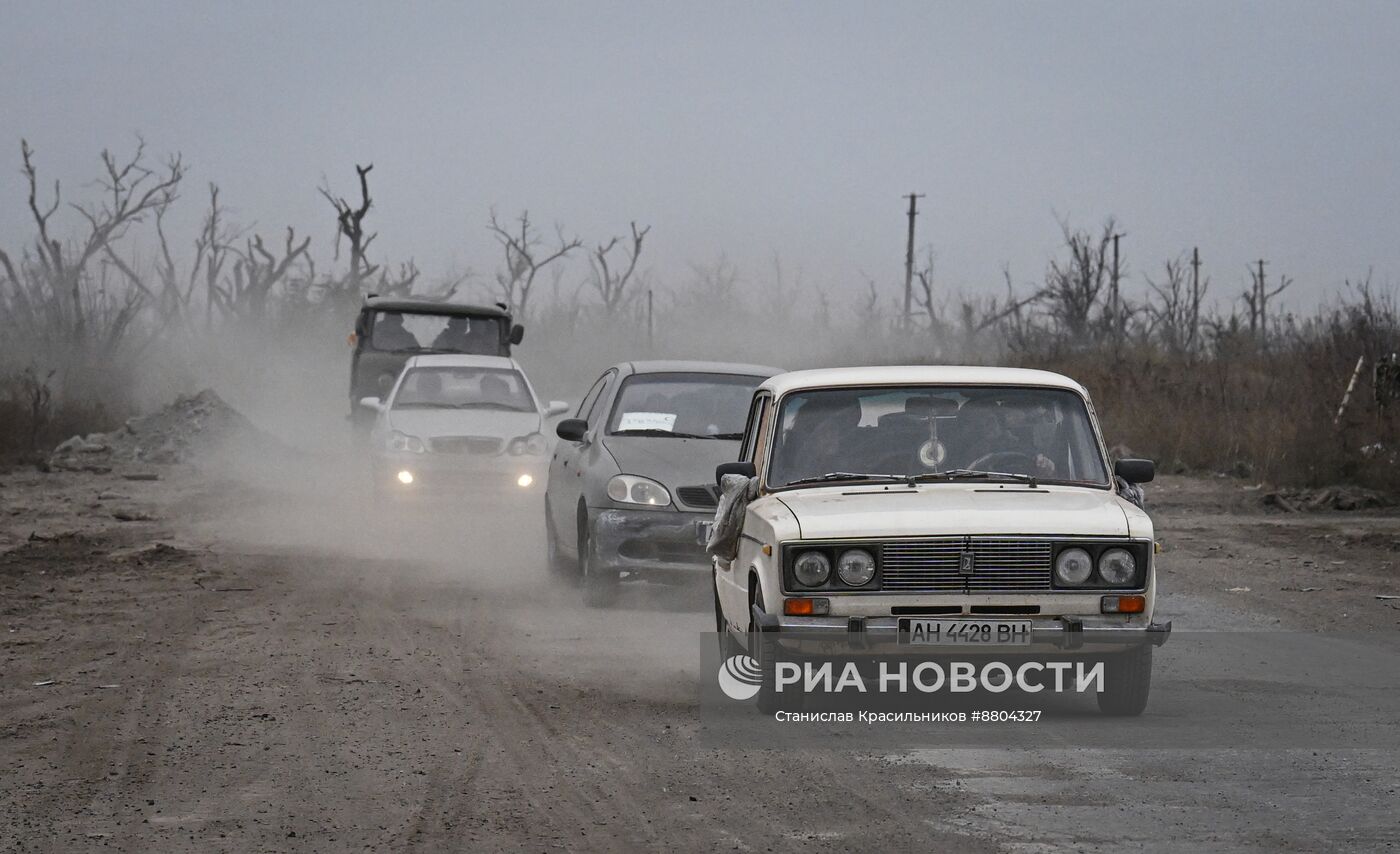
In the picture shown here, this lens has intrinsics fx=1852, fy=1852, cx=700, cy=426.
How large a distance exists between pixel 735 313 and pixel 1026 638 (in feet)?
344

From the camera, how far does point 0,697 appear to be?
888cm

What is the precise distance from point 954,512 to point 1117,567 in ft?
2.27

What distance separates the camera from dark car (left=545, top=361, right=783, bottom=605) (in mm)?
12070

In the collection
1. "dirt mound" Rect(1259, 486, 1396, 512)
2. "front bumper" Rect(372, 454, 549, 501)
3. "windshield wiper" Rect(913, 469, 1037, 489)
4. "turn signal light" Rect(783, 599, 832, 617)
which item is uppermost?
"windshield wiper" Rect(913, 469, 1037, 489)

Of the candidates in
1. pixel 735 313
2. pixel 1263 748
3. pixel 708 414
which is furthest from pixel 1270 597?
pixel 735 313

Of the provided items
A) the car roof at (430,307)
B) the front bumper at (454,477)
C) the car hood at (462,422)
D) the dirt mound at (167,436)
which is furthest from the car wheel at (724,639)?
the dirt mound at (167,436)

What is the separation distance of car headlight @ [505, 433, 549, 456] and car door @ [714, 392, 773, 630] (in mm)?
8601

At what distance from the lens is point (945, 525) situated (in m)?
7.50

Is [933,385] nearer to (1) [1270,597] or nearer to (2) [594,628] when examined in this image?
(2) [594,628]

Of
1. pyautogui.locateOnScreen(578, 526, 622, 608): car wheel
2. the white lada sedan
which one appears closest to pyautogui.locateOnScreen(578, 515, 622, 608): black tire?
pyautogui.locateOnScreen(578, 526, 622, 608): car wheel

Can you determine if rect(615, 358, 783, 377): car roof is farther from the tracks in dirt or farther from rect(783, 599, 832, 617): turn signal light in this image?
rect(783, 599, 832, 617): turn signal light

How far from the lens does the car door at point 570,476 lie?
1320 centimetres

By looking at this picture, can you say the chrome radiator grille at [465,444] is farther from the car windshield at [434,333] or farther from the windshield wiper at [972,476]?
the windshield wiper at [972,476]

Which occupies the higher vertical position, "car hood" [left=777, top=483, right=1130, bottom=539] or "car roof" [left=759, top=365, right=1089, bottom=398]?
"car roof" [left=759, top=365, right=1089, bottom=398]
